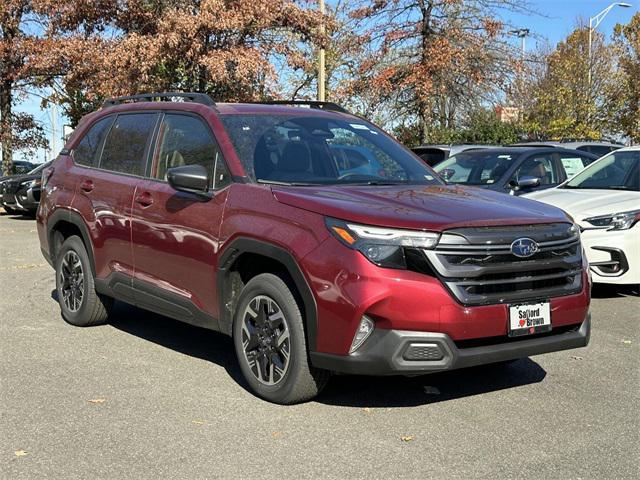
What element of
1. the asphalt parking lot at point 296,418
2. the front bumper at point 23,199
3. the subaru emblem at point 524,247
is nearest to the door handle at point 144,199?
the asphalt parking lot at point 296,418

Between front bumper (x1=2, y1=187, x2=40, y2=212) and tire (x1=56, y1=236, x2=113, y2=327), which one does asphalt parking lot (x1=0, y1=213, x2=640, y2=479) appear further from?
front bumper (x1=2, y1=187, x2=40, y2=212)

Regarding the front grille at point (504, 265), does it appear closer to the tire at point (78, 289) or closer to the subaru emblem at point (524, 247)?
the subaru emblem at point (524, 247)

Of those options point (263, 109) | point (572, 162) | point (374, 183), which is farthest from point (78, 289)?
point (572, 162)

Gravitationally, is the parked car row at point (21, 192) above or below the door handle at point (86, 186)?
below

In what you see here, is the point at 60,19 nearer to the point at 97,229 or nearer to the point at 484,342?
the point at 97,229

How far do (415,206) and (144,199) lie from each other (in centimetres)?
221

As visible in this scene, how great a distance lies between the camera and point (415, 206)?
177 inches

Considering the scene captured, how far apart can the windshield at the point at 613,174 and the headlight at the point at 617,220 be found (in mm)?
820

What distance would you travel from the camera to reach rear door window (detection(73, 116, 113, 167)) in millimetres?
6734

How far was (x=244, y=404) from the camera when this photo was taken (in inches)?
185

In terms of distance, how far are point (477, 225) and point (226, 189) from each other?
1.67 metres

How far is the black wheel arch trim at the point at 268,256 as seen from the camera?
14.2 feet

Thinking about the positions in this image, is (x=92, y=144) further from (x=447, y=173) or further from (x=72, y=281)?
(x=447, y=173)

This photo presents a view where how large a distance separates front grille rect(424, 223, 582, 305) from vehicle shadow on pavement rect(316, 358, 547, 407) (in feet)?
2.88
